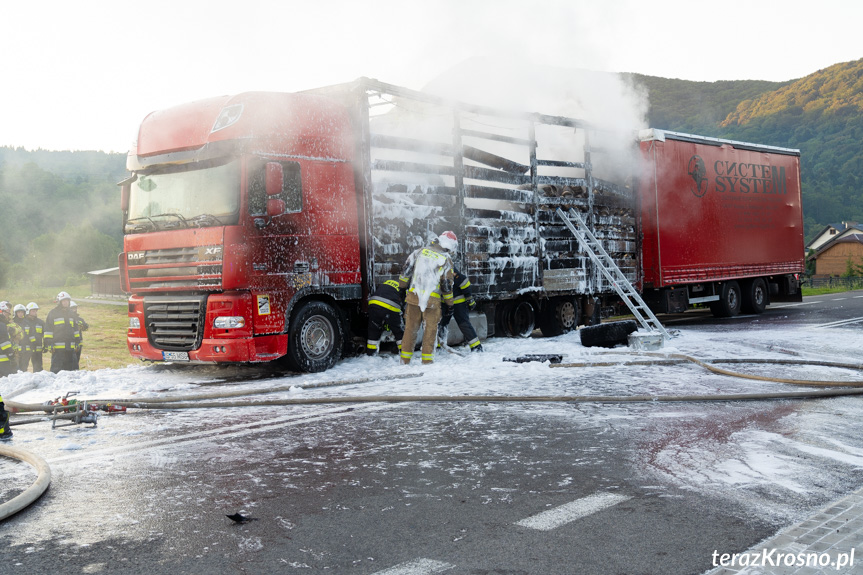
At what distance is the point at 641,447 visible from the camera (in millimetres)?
5316

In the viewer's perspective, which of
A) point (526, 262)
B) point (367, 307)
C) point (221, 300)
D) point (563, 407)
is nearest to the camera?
point (563, 407)

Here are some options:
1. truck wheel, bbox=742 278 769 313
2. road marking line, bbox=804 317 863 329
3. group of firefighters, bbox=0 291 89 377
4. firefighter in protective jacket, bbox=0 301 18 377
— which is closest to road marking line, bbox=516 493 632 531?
group of firefighters, bbox=0 291 89 377

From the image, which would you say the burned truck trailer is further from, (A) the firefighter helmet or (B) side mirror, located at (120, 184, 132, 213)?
(A) the firefighter helmet

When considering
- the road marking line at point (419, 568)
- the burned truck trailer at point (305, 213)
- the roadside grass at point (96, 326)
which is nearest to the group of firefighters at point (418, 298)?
the burned truck trailer at point (305, 213)

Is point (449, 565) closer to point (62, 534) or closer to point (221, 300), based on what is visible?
point (62, 534)

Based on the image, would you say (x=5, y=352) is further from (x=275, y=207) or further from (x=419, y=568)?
(x=419, y=568)

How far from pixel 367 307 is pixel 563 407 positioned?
403cm

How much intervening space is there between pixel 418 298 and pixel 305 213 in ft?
5.94

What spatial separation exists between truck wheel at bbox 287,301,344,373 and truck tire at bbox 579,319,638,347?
359cm

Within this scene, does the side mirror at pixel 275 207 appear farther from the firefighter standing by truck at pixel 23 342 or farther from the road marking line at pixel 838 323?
the road marking line at pixel 838 323

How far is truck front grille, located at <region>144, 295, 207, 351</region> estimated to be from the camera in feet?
30.0

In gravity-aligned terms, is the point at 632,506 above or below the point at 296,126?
below

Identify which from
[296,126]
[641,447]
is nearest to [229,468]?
[641,447]

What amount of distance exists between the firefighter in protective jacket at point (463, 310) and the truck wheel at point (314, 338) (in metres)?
1.62
